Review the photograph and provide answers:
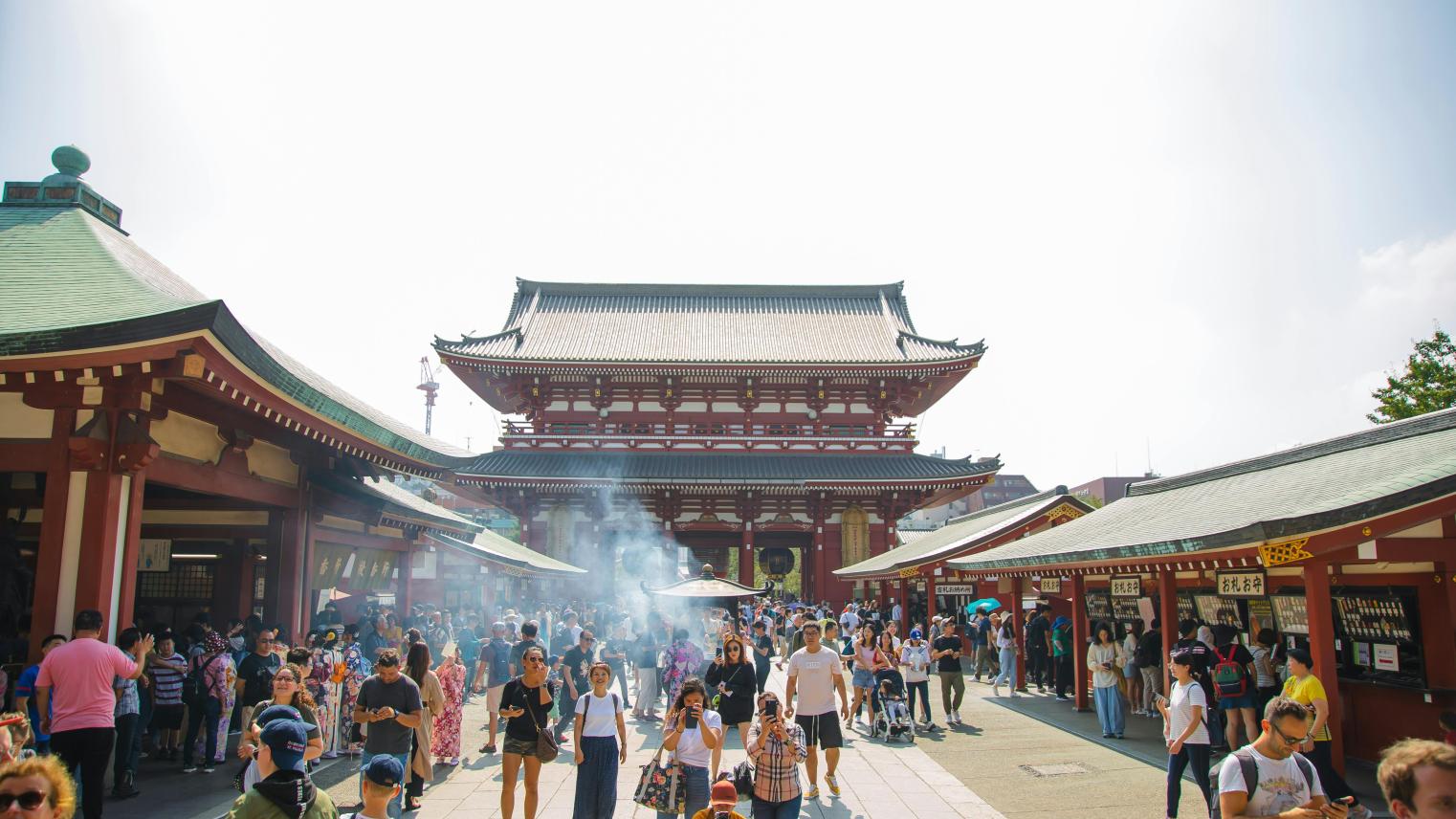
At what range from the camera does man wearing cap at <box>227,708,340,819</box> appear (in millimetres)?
3939

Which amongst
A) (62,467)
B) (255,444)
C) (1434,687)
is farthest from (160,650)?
(1434,687)

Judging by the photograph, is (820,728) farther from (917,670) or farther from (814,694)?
(917,670)

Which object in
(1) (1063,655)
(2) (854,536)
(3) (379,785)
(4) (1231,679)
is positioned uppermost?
(2) (854,536)

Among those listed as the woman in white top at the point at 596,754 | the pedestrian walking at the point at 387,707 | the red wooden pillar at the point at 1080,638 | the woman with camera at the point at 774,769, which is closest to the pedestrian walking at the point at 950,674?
the red wooden pillar at the point at 1080,638

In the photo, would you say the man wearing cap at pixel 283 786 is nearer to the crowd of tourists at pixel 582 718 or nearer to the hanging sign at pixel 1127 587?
the crowd of tourists at pixel 582 718

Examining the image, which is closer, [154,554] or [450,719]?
[450,719]

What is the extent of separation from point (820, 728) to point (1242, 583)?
20.6 feet

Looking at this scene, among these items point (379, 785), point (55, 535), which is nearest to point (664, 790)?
point (379, 785)

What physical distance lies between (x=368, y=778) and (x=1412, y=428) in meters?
12.0

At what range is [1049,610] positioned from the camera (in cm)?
1797

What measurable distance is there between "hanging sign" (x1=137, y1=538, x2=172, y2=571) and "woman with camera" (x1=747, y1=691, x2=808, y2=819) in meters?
12.4

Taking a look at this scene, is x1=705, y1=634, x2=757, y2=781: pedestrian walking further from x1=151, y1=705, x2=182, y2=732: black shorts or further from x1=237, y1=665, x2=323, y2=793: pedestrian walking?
x1=151, y1=705, x2=182, y2=732: black shorts

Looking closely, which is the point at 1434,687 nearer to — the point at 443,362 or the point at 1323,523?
the point at 1323,523

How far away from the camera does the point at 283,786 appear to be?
157 inches
